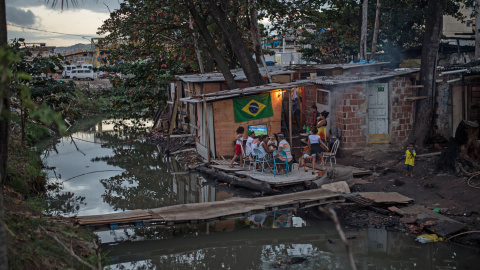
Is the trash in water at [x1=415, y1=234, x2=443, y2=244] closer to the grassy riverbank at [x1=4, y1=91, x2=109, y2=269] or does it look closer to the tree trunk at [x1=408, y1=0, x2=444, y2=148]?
the grassy riverbank at [x1=4, y1=91, x2=109, y2=269]

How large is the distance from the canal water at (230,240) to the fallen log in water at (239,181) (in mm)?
245

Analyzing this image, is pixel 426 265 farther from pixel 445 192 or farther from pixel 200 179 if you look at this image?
pixel 200 179

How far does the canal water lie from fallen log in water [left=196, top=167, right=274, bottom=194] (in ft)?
0.81

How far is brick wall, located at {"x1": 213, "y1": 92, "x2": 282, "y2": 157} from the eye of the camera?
1688 centimetres

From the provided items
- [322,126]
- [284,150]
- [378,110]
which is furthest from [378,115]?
[284,150]

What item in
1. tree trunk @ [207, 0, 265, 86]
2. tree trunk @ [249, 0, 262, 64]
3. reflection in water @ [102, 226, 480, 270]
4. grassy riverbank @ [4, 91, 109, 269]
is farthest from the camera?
tree trunk @ [249, 0, 262, 64]

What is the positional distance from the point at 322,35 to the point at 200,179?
19019mm

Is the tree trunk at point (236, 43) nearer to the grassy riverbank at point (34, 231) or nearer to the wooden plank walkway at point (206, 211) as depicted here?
the wooden plank walkway at point (206, 211)

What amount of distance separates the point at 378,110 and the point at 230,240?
853cm

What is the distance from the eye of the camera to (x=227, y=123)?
667 inches

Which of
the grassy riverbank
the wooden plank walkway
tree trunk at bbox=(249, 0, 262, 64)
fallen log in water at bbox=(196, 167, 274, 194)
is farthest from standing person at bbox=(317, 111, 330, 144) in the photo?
the grassy riverbank

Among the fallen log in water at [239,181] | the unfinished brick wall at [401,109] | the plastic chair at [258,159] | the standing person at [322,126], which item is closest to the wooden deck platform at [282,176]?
the fallen log in water at [239,181]

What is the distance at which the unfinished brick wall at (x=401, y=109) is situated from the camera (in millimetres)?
16703

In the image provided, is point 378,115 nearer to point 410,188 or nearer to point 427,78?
point 427,78
